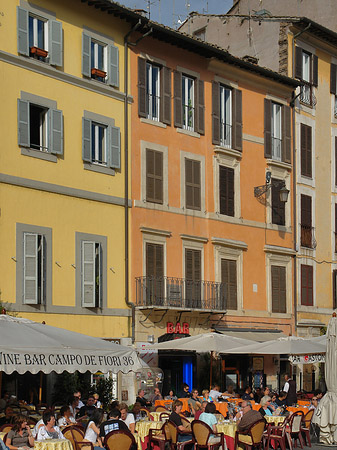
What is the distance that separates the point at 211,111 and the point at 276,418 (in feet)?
43.5

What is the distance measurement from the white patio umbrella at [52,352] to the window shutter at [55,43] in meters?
10.4

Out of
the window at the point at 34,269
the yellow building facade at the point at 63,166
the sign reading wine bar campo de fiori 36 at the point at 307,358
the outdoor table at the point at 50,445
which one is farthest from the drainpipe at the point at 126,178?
the outdoor table at the point at 50,445

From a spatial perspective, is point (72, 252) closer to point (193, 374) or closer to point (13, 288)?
point (13, 288)

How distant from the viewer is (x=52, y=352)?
47.6ft

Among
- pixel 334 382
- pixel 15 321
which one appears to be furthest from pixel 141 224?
pixel 15 321

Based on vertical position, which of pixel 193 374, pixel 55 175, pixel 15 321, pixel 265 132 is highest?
pixel 265 132

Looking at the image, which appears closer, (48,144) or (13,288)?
(13,288)

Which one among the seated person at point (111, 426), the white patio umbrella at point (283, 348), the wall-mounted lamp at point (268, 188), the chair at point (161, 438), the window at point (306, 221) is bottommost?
the chair at point (161, 438)

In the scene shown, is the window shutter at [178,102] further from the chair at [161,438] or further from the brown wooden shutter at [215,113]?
the chair at [161,438]

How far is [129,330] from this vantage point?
25516 millimetres

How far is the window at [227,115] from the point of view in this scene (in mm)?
29391

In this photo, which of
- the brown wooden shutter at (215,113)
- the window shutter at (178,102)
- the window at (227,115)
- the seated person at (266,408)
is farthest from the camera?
the window at (227,115)

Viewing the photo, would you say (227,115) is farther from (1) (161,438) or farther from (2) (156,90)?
(1) (161,438)

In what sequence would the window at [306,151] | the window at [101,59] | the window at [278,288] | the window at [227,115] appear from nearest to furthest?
1. the window at [101,59]
2. the window at [227,115]
3. the window at [278,288]
4. the window at [306,151]
